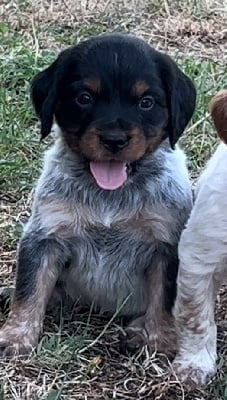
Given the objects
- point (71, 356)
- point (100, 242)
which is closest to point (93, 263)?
point (100, 242)

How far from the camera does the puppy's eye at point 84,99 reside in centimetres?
530

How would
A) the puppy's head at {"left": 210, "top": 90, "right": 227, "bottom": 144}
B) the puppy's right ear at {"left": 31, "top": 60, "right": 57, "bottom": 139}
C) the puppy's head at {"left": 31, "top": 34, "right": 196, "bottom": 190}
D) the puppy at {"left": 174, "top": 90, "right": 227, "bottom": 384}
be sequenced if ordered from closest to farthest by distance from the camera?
the puppy's head at {"left": 210, "top": 90, "right": 227, "bottom": 144}
the puppy at {"left": 174, "top": 90, "right": 227, "bottom": 384}
the puppy's head at {"left": 31, "top": 34, "right": 196, "bottom": 190}
the puppy's right ear at {"left": 31, "top": 60, "right": 57, "bottom": 139}

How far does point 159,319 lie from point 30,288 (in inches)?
26.6

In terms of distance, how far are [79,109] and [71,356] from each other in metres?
1.21

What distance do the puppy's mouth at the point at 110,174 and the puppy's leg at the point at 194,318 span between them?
41 cm

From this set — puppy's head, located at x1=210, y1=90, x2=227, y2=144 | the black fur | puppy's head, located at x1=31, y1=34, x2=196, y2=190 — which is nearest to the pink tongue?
puppy's head, located at x1=31, y1=34, x2=196, y2=190

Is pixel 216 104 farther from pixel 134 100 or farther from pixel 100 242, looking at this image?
pixel 100 242

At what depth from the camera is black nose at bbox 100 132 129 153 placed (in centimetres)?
511

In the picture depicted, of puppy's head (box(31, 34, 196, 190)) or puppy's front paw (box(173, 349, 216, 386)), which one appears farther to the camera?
puppy's front paw (box(173, 349, 216, 386))

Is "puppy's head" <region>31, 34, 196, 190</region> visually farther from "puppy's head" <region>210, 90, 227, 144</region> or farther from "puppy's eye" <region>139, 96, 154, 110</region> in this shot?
"puppy's head" <region>210, 90, 227, 144</region>

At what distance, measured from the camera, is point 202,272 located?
521 centimetres

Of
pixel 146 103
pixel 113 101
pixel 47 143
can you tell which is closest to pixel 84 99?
pixel 113 101

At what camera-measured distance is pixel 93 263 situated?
18.5 ft

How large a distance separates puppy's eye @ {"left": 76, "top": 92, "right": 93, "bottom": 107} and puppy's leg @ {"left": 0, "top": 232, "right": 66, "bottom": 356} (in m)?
0.71
